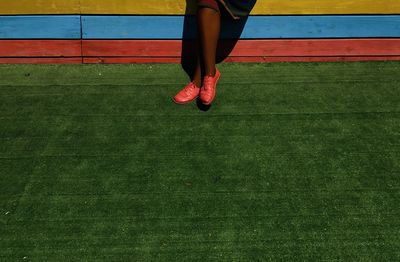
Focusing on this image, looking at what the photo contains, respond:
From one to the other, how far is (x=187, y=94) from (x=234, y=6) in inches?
29.6

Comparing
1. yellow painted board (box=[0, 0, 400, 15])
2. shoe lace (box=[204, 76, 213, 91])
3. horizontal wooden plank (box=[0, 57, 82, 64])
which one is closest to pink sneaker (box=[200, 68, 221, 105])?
shoe lace (box=[204, 76, 213, 91])

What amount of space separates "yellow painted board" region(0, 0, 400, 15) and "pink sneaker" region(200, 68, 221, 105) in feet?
2.22

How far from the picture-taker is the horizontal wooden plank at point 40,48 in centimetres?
360

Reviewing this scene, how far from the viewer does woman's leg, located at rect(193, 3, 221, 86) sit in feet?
9.98

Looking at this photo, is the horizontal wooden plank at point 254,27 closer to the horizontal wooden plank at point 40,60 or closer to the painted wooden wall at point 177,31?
the painted wooden wall at point 177,31

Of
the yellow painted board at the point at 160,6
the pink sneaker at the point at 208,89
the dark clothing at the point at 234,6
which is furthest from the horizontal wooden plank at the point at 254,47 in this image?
the pink sneaker at the point at 208,89

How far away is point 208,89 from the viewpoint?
318 centimetres

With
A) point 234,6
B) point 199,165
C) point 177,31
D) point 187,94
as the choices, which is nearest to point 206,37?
point 234,6

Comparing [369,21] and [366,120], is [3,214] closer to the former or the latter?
[366,120]

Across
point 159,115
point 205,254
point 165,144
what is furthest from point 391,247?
point 159,115

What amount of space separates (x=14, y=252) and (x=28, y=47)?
2.12 metres

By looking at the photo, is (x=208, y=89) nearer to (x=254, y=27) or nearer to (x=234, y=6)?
(x=234, y=6)

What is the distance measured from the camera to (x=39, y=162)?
2.64 meters

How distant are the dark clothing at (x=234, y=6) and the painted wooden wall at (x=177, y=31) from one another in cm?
30
